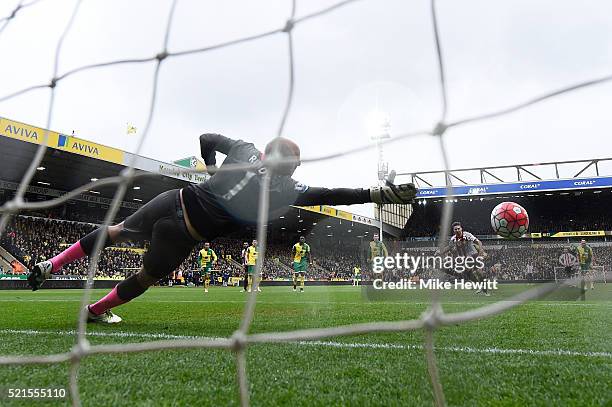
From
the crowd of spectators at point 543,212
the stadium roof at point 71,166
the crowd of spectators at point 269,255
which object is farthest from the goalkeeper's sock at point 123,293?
the crowd of spectators at point 543,212

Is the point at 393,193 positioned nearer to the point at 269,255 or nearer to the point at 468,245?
the point at 468,245

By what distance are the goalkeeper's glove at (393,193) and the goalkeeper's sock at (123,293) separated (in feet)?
5.47

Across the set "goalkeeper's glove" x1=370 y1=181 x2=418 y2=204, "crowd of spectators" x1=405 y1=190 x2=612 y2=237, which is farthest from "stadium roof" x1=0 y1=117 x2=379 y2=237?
"goalkeeper's glove" x1=370 y1=181 x2=418 y2=204

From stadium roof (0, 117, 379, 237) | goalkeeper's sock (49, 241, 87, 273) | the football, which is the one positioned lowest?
goalkeeper's sock (49, 241, 87, 273)

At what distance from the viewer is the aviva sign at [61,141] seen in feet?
40.3

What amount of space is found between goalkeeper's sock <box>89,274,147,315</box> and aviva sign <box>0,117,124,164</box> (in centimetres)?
859

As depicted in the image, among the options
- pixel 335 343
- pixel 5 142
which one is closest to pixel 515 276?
pixel 5 142

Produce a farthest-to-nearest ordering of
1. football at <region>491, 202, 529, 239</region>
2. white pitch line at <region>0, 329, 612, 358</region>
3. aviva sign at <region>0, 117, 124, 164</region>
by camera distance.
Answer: aviva sign at <region>0, 117, 124, 164</region> < football at <region>491, 202, 529, 239</region> < white pitch line at <region>0, 329, 612, 358</region>

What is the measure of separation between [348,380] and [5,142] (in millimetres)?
13759

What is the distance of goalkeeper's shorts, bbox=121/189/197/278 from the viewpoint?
9.51 feet

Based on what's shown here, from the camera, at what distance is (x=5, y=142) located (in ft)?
42.5

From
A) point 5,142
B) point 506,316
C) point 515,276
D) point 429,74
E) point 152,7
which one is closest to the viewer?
point 429,74

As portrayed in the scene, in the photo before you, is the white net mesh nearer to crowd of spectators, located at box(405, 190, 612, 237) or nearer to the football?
the football

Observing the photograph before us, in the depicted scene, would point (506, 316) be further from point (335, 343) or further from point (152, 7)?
point (152, 7)
